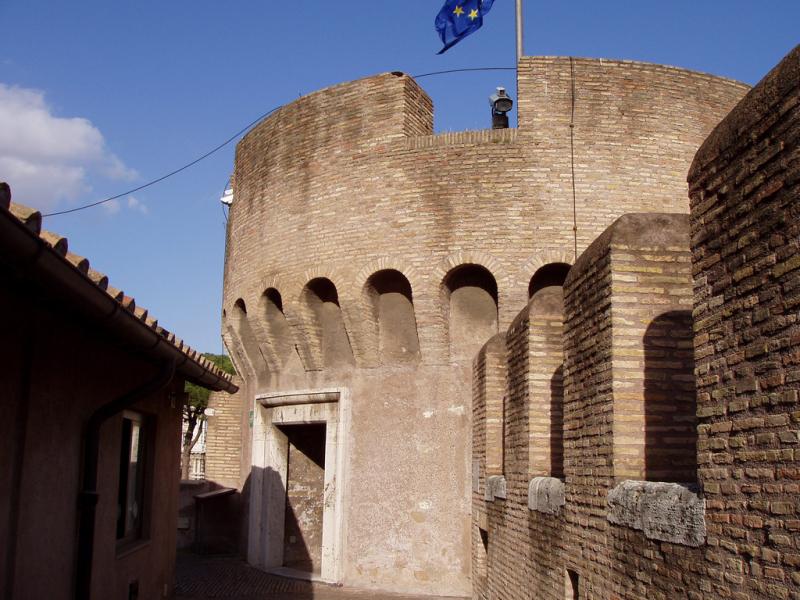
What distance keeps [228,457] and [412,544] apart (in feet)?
21.1

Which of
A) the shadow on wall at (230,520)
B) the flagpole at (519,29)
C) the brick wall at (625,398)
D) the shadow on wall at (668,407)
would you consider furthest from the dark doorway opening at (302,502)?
the shadow on wall at (668,407)

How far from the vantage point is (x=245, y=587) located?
40.8 ft

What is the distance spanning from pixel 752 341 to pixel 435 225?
838cm

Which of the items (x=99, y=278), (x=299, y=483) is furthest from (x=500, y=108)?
(x=99, y=278)

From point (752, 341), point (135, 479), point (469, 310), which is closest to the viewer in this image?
point (752, 341)

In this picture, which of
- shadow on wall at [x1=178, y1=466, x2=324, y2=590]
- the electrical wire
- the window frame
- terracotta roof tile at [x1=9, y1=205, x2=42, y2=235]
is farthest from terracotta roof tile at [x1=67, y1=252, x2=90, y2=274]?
shadow on wall at [x1=178, y1=466, x2=324, y2=590]

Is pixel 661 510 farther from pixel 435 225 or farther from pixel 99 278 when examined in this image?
pixel 435 225

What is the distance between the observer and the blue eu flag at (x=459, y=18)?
44.1 ft

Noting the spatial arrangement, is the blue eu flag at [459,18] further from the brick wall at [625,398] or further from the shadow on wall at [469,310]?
the brick wall at [625,398]

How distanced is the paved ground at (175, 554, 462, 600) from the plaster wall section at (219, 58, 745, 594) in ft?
1.20

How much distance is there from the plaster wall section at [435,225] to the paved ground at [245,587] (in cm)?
37

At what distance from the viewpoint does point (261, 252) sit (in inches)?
535

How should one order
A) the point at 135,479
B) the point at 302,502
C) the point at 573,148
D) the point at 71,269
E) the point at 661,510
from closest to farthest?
the point at 71,269, the point at 661,510, the point at 135,479, the point at 573,148, the point at 302,502

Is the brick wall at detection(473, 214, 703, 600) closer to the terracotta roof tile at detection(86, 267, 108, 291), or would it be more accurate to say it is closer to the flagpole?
the terracotta roof tile at detection(86, 267, 108, 291)
